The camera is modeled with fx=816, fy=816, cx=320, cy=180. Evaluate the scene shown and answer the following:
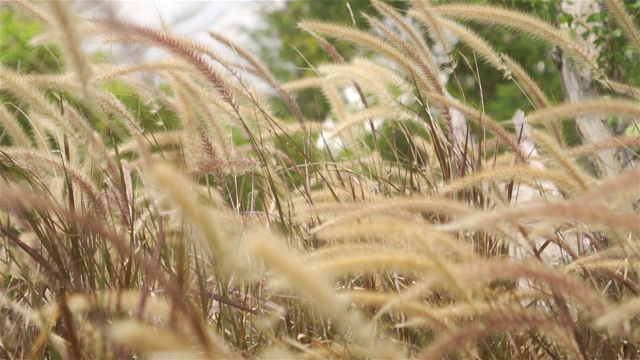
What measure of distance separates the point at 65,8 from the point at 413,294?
33.3 inches

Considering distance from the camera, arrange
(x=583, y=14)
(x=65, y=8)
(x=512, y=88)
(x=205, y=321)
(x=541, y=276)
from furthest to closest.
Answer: (x=512, y=88) → (x=583, y=14) → (x=205, y=321) → (x=65, y=8) → (x=541, y=276)

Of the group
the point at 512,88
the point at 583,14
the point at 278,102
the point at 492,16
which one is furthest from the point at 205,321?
the point at 278,102

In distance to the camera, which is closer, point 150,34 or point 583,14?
point 150,34

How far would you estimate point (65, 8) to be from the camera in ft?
5.09

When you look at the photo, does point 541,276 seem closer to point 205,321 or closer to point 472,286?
point 472,286

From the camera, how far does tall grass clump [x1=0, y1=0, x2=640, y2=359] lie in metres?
1.34

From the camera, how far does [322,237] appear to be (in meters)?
1.36

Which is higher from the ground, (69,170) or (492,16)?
(492,16)

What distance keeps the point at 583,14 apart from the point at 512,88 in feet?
31.9

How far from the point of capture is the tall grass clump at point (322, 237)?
1343 millimetres

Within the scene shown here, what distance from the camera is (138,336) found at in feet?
3.57

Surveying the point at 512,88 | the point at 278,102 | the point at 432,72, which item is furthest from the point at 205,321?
the point at 278,102

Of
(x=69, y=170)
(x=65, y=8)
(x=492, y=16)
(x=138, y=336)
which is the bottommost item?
(x=138, y=336)

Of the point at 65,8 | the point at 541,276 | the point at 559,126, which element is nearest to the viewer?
the point at 541,276
